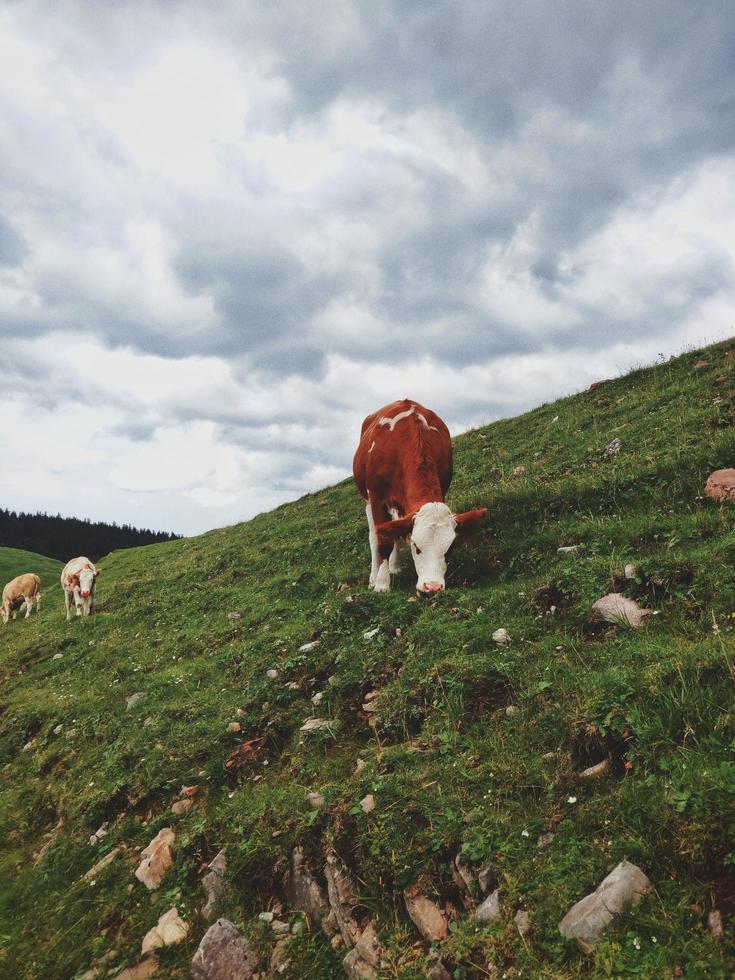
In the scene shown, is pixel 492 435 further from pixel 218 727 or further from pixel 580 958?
pixel 580 958

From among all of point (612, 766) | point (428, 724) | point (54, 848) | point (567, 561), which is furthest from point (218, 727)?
point (567, 561)

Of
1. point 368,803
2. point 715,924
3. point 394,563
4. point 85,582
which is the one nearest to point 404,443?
point 394,563

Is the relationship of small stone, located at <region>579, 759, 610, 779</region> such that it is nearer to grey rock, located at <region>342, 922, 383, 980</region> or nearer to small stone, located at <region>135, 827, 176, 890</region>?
grey rock, located at <region>342, 922, 383, 980</region>

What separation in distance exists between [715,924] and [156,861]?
15.6 ft

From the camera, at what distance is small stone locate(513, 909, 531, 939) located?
127 inches

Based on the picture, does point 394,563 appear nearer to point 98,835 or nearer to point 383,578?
point 383,578

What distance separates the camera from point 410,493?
1059 centimetres

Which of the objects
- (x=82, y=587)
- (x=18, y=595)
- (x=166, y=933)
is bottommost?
(x=166, y=933)

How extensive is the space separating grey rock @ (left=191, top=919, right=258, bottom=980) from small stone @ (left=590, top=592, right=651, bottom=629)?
4.74m

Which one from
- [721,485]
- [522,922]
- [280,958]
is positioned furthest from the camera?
[721,485]

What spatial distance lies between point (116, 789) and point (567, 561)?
6.84m

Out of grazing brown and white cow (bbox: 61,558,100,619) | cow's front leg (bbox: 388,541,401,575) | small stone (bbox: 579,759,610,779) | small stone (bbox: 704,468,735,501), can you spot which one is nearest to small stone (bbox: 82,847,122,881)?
small stone (bbox: 579,759,610,779)

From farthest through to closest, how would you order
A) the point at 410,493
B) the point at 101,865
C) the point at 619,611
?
the point at 410,493 → the point at 619,611 → the point at 101,865

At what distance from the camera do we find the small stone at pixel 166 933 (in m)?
4.44
